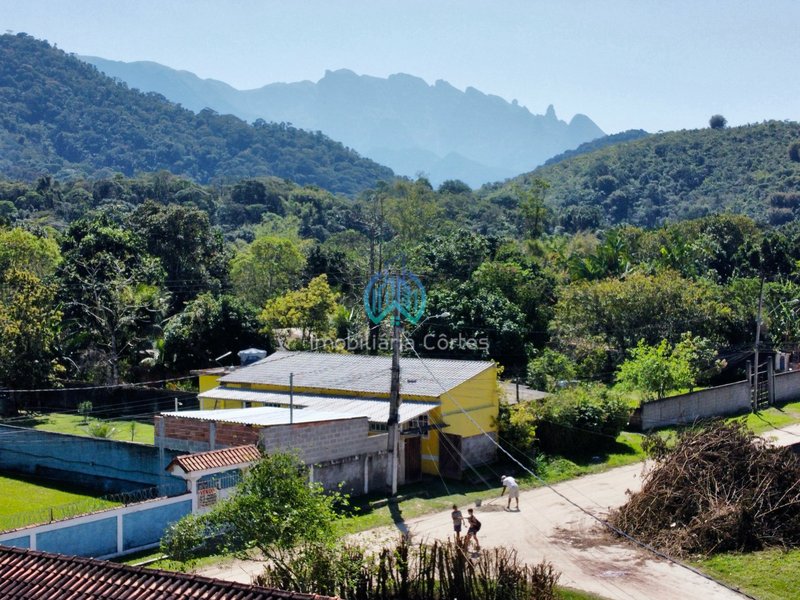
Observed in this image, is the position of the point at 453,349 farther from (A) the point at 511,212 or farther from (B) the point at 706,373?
(A) the point at 511,212

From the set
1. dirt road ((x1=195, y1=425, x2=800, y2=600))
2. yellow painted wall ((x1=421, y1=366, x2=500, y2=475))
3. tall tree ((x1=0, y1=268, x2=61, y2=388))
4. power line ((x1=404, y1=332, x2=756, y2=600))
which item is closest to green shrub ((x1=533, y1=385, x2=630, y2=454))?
power line ((x1=404, y1=332, x2=756, y2=600))

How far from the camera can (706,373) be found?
3994 centimetres

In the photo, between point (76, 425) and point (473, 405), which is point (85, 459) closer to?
point (76, 425)

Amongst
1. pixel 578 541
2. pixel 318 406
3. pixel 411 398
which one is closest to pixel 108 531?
pixel 318 406

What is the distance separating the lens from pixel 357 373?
31.6 meters

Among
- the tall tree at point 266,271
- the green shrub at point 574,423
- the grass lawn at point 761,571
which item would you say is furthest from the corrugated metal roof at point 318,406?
the tall tree at point 266,271

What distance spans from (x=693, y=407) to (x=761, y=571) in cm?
1749

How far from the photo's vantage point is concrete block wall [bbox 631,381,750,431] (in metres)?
34.6

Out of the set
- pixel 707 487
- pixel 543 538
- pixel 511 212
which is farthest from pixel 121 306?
pixel 511 212

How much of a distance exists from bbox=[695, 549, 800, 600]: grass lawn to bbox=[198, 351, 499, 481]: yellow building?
395 inches

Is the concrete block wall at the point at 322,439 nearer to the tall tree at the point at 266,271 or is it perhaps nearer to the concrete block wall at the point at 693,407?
the concrete block wall at the point at 693,407

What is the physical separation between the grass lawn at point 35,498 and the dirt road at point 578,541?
17.7ft

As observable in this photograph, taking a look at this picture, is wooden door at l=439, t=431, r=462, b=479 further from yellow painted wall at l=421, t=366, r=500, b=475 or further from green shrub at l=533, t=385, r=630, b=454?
green shrub at l=533, t=385, r=630, b=454

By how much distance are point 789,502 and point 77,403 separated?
30.1m
